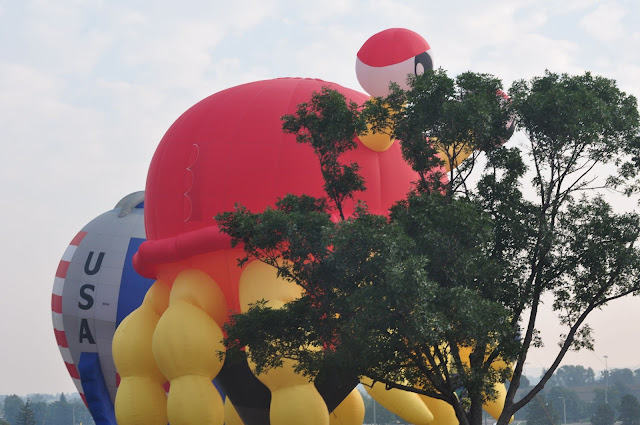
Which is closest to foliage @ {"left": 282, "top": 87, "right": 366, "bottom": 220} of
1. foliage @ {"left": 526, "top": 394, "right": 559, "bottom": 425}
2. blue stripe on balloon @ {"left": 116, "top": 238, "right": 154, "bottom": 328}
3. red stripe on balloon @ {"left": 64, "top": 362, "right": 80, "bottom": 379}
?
blue stripe on balloon @ {"left": 116, "top": 238, "right": 154, "bottom": 328}

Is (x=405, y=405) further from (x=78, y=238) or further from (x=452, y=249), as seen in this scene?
(x=78, y=238)

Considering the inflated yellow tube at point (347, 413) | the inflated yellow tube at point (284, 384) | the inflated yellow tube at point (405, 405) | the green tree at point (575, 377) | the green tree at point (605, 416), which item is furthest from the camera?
the green tree at point (575, 377)

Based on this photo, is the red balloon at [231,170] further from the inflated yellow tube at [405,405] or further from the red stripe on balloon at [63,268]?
the red stripe on balloon at [63,268]

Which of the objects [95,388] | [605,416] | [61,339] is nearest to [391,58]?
[95,388]

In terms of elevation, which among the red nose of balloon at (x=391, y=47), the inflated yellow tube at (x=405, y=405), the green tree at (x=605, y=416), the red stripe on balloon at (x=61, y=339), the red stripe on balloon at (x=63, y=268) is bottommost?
the inflated yellow tube at (x=405, y=405)

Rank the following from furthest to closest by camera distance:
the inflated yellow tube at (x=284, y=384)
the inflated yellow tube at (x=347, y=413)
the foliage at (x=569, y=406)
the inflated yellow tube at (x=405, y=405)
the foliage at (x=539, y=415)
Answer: the foliage at (x=569, y=406) → the foliage at (x=539, y=415) → the inflated yellow tube at (x=347, y=413) → the inflated yellow tube at (x=405, y=405) → the inflated yellow tube at (x=284, y=384)

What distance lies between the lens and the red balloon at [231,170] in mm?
21422

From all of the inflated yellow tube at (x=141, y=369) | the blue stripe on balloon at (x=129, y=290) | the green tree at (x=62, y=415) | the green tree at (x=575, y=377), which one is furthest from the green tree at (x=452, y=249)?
the green tree at (x=575, y=377)

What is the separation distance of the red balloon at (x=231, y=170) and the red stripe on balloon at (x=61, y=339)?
1164 cm

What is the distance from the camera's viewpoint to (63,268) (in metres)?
33.9

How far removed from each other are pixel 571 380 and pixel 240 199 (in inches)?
7041

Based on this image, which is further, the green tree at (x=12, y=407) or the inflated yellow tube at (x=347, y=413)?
the green tree at (x=12, y=407)

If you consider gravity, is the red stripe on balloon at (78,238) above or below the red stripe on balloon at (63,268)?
above

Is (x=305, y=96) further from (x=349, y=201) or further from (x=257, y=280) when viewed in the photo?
(x=257, y=280)
